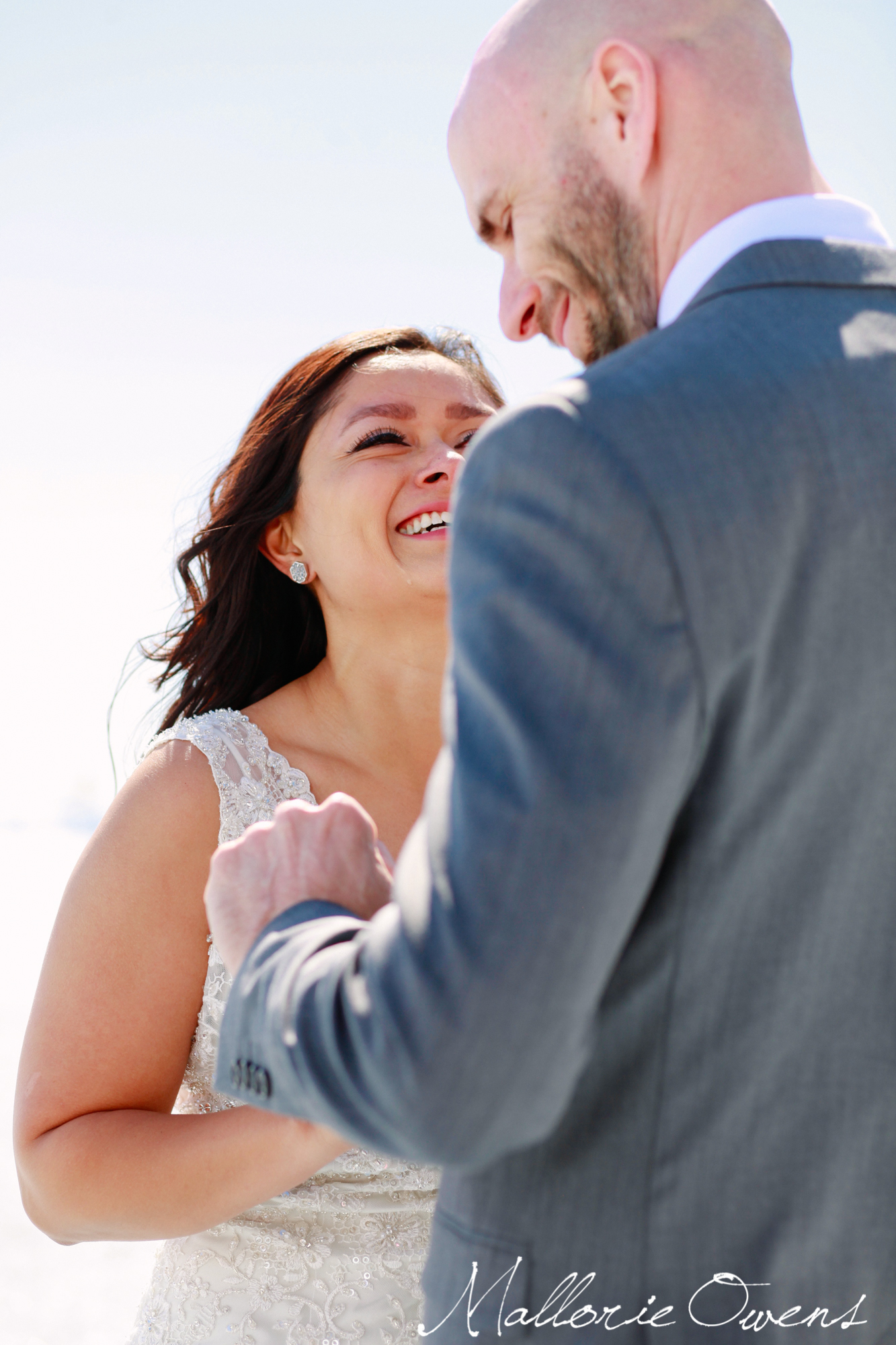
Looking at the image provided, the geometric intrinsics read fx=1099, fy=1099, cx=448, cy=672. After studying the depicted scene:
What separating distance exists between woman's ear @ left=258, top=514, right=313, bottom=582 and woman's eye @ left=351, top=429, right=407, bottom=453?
316 millimetres

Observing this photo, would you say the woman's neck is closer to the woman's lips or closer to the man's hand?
the woman's lips

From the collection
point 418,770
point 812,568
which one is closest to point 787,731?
point 812,568

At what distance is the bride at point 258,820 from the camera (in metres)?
2.05

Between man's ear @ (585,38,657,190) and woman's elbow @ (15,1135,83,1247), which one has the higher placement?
man's ear @ (585,38,657,190)

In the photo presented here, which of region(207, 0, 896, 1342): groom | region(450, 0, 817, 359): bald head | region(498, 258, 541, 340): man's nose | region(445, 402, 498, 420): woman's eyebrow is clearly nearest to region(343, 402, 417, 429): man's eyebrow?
region(445, 402, 498, 420): woman's eyebrow

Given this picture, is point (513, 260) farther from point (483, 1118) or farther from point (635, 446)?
point (483, 1118)

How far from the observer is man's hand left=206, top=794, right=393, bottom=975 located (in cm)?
117

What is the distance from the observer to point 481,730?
92cm

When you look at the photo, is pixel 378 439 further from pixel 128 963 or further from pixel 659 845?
pixel 659 845

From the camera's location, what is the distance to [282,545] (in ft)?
10.4

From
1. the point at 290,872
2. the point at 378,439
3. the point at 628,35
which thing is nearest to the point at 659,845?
the point at 290,872
